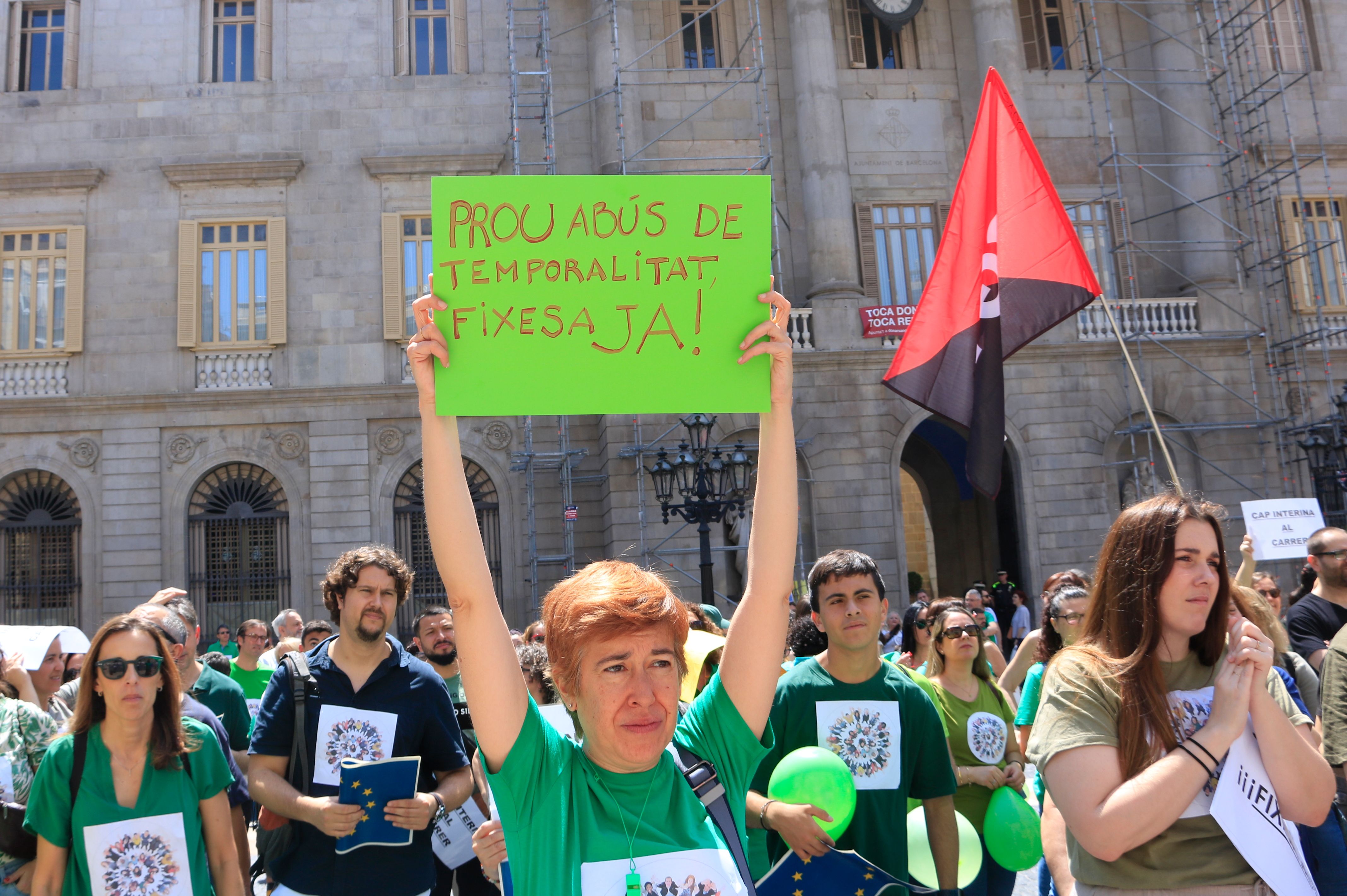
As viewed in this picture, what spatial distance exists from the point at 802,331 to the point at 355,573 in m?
15.3

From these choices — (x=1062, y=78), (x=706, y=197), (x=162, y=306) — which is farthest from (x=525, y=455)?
(x=706, y=197)

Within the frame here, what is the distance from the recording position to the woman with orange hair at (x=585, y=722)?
214 centimetres

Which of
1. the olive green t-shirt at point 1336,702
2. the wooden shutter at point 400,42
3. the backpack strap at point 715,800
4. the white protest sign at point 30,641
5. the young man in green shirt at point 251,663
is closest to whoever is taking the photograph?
the backpack strap at point 715,800

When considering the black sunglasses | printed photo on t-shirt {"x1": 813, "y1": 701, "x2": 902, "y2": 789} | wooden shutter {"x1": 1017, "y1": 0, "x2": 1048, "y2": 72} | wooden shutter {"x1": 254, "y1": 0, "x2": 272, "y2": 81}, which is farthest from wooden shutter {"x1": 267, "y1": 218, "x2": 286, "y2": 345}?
printed photo on t-shirt {"x1": 813, "y1": 701, "x2": 902, "y2": 789}

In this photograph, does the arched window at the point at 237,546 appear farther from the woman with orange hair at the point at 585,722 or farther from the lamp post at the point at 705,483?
the woman with orange hair at the point at 585,722

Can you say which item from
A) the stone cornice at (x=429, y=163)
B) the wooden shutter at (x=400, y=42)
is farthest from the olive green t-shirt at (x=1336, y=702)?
the wooden shutter at (x=400, y=42)

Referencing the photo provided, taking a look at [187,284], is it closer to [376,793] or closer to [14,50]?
[14,50]

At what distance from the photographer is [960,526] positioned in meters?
22.9

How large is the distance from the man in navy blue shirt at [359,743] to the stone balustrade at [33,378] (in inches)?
684

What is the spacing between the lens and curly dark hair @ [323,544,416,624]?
4289 millimetres

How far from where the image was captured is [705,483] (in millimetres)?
12945

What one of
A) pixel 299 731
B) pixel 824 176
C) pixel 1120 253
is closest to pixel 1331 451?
pixel 1120 253

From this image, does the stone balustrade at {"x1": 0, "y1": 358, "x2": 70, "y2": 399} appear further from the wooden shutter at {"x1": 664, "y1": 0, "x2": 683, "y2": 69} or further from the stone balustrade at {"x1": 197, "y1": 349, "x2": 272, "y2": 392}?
the wooden shutter at {"x1": 664, "y1": 0, "x2": 683, "y2": 69}

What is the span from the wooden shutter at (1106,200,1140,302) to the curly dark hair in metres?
18.3
